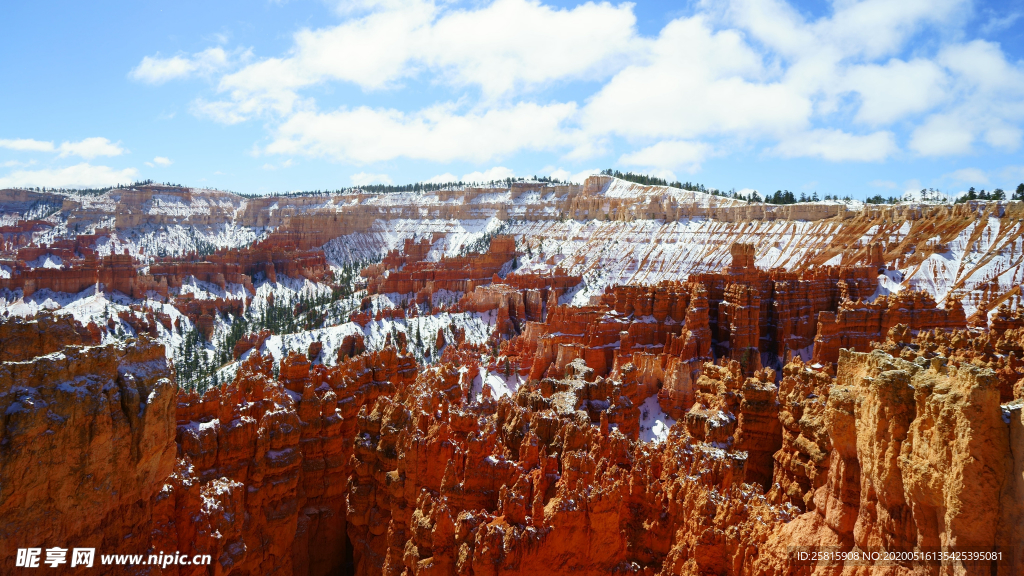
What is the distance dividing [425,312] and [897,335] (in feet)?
157

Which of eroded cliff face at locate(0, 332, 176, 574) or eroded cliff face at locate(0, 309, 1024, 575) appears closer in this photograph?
eroded cliff face at locate(0, 309, 1024, 575)

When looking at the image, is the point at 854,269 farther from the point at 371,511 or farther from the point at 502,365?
the point at 371,511

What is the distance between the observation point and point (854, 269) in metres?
45.6

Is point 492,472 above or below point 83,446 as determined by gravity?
below

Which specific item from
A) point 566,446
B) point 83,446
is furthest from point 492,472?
point 83,446

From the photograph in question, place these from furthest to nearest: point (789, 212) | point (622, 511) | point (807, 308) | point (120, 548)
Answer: point (789, 212) → point (807, 308) → point (622, 511) → point (120, 548)

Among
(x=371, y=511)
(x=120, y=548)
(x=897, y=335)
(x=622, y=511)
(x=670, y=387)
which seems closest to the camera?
(x=120, y=548)

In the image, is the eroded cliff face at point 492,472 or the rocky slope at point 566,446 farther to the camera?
the rocky slope at point 566,446

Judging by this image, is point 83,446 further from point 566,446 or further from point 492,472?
point 566,446

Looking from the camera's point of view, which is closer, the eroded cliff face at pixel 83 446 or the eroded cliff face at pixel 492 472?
the eroded cliff face at pixel 492 472

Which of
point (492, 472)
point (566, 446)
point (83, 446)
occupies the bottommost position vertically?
point (566, 446)

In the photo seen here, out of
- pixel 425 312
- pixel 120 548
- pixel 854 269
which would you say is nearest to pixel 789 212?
pixel 854 269

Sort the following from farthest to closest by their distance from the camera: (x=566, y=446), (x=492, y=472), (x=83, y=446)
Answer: (x=566, y=446) → (x=492, y=472) → (x=83, y=446)

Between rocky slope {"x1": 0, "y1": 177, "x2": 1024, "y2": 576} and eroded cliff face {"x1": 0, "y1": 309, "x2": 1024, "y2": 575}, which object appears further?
rocky slope {"x1": 0, "y1": 177, "x2": 1024, "y2": 576}
